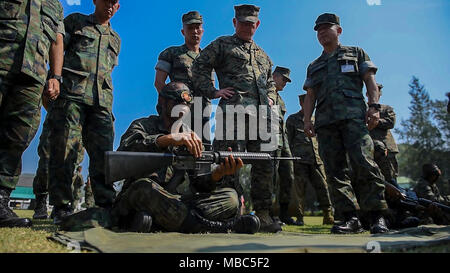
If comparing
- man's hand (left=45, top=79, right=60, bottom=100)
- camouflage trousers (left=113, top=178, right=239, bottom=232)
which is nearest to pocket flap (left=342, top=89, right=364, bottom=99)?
camouflage trousers (left=113, top=178, right=239, bottom=232)

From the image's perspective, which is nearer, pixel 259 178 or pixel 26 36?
pixel 26 36

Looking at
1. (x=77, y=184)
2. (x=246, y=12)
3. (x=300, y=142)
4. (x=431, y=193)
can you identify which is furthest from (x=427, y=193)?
(x=77, y=184)

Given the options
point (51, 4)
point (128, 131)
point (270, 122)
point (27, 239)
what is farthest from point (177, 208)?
point (51, 4)

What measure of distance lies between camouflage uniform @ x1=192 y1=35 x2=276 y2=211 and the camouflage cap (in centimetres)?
26

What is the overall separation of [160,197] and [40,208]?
133 inches

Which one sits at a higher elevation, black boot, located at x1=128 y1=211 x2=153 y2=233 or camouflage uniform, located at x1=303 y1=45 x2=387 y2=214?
camouflage uniform, located at x1=303 y1=45 x2=387 y2=214

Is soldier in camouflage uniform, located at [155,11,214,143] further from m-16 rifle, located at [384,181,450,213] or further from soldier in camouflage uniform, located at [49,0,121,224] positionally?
m-16 rifle, located at [384,181,450,213]

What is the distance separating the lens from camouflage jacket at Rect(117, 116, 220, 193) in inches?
114

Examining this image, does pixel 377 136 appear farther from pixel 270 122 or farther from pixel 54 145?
pixel 54 145

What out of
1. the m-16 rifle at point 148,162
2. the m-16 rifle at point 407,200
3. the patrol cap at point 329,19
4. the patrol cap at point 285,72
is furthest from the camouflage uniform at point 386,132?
the m-16 rifle at point 148,162

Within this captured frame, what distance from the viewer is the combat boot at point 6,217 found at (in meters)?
2.69

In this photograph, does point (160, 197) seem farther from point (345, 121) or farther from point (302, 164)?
point (302, 164)

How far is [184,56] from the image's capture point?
16.5 ft

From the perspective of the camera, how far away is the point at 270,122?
161 inches
